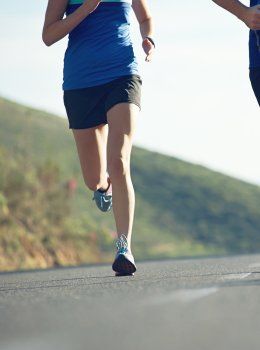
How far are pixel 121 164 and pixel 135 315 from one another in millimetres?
3020

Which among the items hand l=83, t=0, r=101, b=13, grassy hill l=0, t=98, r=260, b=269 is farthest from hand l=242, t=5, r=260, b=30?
grassy hill l=0, t=98, r=260, b=269

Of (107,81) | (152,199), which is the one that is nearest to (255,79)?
(107,81)

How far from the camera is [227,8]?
754 cm

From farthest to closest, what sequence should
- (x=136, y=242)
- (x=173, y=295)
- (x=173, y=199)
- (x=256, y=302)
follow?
(x=173, y=199) → (x=136, y=242) → (x=173, y=295) → (x=256, y=302)

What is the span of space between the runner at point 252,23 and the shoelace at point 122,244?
1.35m

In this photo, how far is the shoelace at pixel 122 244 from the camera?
Answer: 723 cm

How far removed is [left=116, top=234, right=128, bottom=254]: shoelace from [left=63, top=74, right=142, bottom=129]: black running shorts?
3.14 feet

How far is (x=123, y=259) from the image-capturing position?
7238 millimetres

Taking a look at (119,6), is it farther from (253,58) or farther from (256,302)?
(256,302)

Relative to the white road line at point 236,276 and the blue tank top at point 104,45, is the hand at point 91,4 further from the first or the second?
the white road line at point 236,276

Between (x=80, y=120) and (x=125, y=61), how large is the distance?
61 cm

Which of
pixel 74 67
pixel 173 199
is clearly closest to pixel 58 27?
pixel 74 67

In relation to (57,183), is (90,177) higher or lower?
higher

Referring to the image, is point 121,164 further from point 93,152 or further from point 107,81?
point 93,152
